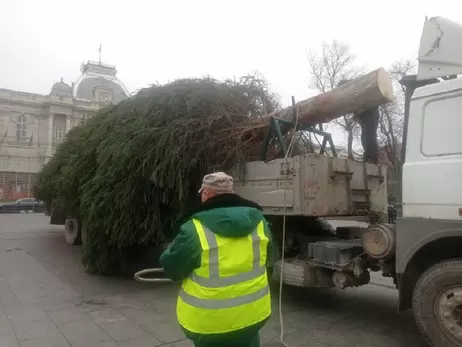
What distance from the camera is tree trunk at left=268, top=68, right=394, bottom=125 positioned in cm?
461

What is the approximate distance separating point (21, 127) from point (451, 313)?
5623 centimetres

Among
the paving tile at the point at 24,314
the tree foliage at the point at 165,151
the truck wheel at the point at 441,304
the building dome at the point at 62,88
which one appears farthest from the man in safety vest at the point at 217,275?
the building dome at the point at 62,88

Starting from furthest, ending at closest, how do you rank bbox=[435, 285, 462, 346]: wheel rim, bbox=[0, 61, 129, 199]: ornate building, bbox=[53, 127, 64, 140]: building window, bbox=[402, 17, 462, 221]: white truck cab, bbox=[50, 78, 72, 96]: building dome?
bbox=[50, 78, 72, 96]: building dome, bbox=[53, 127, 64, 140]: building window, bbox=[0, 61, 129, 199]: ornate building, bbox=[402, 17, 462, 221]: white truck cab, bbox=[435, 285, 462, 346]: wheel rim

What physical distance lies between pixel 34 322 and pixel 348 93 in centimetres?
484

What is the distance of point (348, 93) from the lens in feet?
15.9

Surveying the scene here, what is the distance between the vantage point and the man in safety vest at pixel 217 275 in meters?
2.09

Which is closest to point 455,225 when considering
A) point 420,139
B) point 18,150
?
point 420,139

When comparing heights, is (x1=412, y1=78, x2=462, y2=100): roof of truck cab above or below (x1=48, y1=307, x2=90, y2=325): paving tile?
above

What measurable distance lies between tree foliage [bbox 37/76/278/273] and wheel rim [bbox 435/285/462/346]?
3.29m

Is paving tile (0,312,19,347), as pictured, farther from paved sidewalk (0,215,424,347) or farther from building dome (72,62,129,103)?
building dome (72,62,129,103)

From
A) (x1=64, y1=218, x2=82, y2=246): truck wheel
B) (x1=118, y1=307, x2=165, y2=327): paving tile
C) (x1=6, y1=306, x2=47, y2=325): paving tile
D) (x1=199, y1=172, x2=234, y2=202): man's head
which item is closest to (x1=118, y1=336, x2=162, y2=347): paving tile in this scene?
(x1=118, y1=307, x2=165, y2=327): paving tile

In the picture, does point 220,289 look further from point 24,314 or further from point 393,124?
point 393,124

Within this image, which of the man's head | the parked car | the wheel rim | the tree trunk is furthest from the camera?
the parked car

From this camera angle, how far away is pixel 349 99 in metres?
4.84
